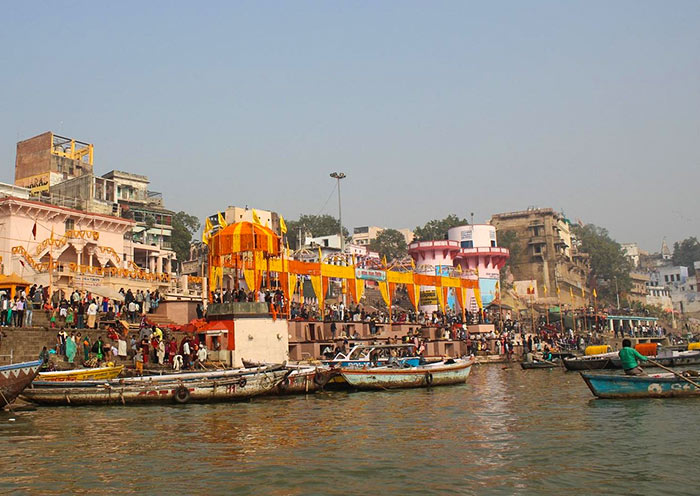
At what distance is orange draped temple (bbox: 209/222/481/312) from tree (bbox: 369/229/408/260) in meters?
37.0

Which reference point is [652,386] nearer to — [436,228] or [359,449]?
[359,449]

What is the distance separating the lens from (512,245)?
307ft

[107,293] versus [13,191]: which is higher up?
[13,191]

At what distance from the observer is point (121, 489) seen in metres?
9.84

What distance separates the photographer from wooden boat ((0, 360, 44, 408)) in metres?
17.1

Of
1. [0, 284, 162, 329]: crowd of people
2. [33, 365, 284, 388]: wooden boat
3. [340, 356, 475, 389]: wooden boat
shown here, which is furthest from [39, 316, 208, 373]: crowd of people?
[340, 356, 475, 389]: wooden boat

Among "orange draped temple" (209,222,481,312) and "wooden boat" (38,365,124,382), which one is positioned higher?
"orange draped temple" (209,222,481,312)

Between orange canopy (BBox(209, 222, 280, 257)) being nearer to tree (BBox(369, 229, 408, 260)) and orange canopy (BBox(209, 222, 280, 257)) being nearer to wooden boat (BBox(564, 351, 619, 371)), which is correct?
wooden boat (BBox(564, 351, 619, 371))

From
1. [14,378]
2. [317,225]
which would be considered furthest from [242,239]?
[317,225]

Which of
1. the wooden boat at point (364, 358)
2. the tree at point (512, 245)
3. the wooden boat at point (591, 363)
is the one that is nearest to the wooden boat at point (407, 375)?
the wooden boat at point (364, 358)

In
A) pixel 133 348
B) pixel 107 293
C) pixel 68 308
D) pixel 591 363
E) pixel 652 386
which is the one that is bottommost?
pixel 591 363

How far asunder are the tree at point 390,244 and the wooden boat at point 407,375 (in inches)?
2477

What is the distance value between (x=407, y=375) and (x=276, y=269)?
40.6 ft

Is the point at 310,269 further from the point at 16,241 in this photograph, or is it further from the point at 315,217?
the point at 315,217
